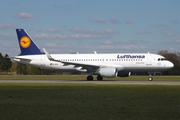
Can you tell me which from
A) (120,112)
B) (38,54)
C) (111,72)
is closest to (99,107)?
(120,112)

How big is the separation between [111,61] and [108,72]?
3.59 m

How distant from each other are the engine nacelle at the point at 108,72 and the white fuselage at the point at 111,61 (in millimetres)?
2494

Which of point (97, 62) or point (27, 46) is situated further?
point (27, 46)

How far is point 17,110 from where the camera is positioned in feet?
48.2

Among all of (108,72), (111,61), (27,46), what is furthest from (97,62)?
(27,46)

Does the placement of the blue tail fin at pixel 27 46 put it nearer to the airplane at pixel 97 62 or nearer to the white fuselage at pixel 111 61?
the airplane at pixel 97 62

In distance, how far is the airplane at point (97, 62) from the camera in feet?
153

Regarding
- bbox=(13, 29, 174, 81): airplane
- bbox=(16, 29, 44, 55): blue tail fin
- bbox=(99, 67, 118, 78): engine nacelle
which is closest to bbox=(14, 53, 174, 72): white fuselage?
bbox=(13, 29, 174, 81): airplane

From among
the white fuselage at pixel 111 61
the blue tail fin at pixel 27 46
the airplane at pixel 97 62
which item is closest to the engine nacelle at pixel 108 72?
the airplane at pixel 97 62

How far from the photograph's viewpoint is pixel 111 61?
48.0m

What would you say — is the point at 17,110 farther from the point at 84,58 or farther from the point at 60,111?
the point at 84,58

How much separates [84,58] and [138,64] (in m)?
7.42

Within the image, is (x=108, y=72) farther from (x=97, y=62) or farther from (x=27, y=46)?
(x=27, y=46)

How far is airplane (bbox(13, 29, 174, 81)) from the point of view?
153 ft
